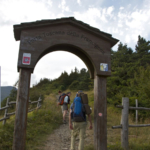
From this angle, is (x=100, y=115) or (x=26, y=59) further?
(x=100, y=115)

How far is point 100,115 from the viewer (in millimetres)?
4223

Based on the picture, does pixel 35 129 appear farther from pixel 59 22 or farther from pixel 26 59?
pixel 59 22

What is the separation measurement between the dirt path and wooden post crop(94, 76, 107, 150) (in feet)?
4.01

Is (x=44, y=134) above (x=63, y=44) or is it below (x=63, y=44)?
below

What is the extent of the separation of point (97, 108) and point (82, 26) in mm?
2325

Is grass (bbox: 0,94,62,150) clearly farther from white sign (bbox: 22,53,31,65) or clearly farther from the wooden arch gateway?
white sign (bbox: 22,53,31,65)

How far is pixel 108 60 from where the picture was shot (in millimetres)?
4461

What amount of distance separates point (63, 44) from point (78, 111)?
1852 mm

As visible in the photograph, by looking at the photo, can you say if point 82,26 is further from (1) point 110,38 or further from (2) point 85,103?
(2) point 85,103

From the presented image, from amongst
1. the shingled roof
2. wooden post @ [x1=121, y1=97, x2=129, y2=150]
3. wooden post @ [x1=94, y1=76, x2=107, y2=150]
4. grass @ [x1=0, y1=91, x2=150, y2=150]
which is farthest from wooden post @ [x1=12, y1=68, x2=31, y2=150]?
wooden post @ [x1=121, y1=97, x2=129, y2=150]

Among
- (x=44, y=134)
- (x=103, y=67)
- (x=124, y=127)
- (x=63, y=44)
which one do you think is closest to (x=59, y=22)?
(x=63, y=44)

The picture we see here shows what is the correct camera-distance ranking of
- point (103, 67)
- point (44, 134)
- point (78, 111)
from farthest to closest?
point (44, 134) < point (103, 67) < point (78, 111)

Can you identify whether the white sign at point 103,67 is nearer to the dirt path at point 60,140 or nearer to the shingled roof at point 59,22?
the shingled roof at point 59,22

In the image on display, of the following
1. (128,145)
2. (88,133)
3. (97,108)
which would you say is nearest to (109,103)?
(88,133)
